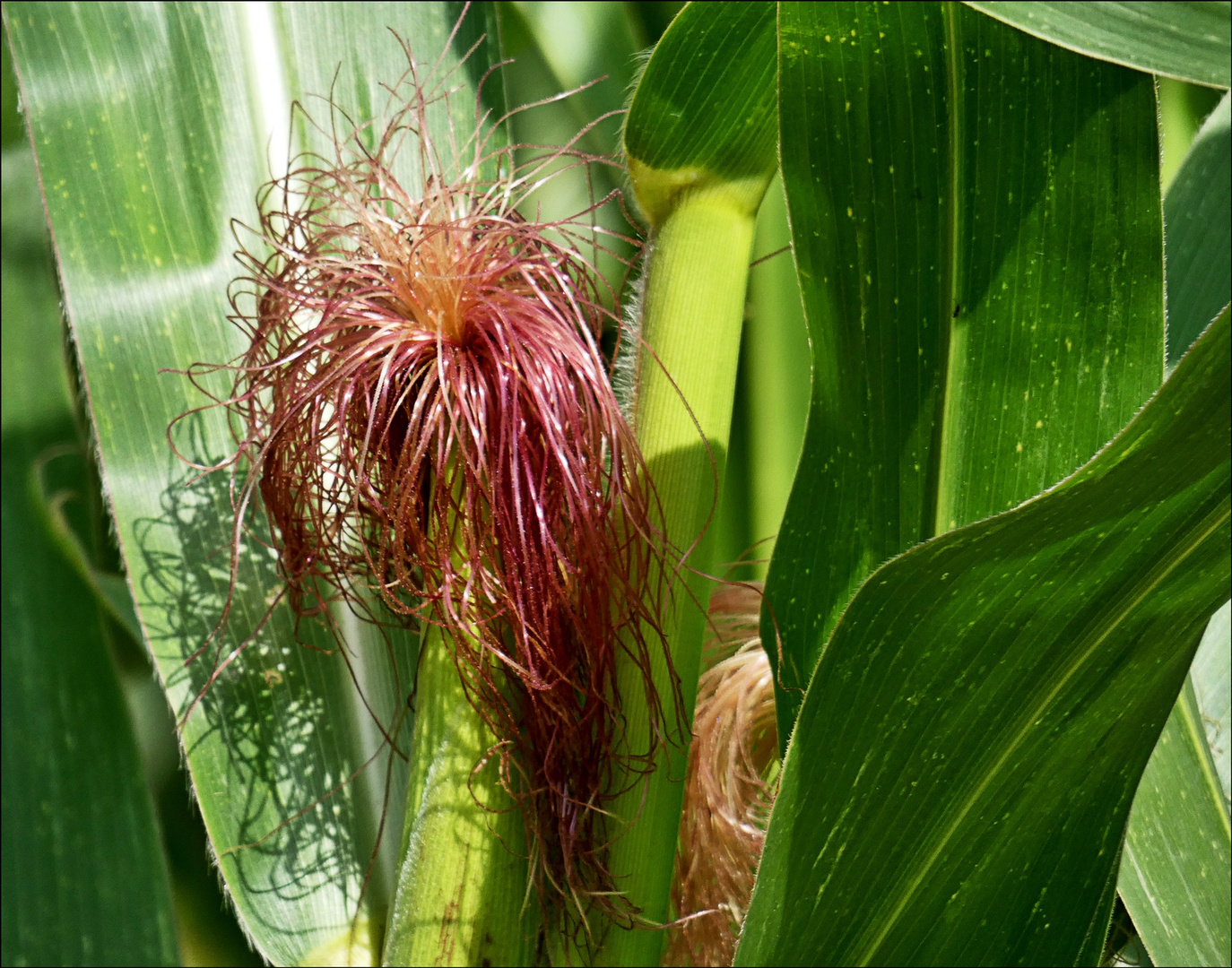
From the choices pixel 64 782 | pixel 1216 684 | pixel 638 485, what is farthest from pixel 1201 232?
pixel 64 782

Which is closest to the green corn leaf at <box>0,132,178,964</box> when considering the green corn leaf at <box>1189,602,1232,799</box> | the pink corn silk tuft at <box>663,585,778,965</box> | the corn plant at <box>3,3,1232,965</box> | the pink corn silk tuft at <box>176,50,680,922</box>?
the corn plant at <box>3,3,1232,965</box>

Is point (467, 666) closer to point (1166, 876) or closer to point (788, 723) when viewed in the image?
point (788, 723)

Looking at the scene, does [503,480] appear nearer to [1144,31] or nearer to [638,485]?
[638,485]

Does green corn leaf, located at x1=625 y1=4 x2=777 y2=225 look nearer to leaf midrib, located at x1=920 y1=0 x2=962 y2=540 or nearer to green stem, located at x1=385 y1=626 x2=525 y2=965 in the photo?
leaf midrib, located at x1=920 y1=0 x2=962 y2=540

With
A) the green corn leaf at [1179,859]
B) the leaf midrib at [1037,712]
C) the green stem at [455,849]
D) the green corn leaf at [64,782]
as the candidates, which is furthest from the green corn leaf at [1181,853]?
the green corn leaf at [64,782]

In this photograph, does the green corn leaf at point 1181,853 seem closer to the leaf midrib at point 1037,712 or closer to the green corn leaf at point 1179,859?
the green corn leaf at point 1179,859

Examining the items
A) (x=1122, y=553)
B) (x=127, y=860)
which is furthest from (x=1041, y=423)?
(x=127, y=860)
